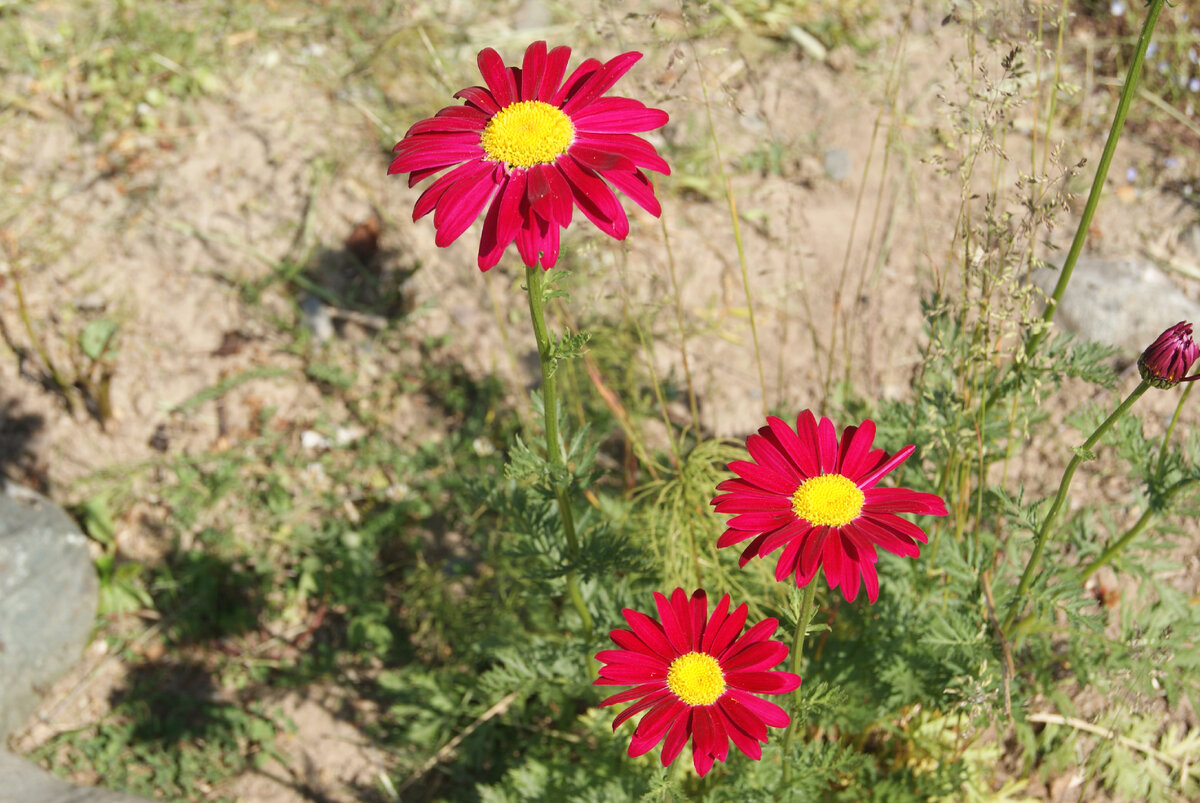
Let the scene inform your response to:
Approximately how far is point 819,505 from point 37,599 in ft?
7.93

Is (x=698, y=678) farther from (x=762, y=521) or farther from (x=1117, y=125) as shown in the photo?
(x=1117, y=125)

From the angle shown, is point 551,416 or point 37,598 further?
point 37,598

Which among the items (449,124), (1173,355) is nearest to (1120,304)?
(1173,355)

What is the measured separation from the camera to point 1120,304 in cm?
312

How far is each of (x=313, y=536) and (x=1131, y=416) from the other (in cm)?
238

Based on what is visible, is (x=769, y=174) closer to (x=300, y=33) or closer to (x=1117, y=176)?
(x=1117, y=176)

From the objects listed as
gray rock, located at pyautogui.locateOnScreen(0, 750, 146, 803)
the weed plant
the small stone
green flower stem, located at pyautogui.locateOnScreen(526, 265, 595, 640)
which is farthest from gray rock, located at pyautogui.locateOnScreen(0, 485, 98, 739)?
green flower stem, located at pyautogui.locateOnScreen(526, 265, 595, 640)

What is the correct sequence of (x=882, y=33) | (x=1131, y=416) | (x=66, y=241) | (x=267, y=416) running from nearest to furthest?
1. (x=1131, y=416)
2. (x=267, y=416)
3. (x=66, y=241)
4. (x=882, y=33)

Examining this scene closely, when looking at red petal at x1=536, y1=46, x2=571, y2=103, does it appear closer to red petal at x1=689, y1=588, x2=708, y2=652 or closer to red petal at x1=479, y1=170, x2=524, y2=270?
A: red petal at x1=479, y1=170, x2=524, y2=270

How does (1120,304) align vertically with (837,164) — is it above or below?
below

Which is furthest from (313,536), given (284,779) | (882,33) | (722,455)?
(882,33)

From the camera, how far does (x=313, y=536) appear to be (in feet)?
10.1

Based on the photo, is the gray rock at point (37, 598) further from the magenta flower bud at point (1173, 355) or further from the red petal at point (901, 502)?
the magenta flower bud at point (1173, 355)

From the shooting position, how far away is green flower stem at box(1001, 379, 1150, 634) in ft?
4.66
